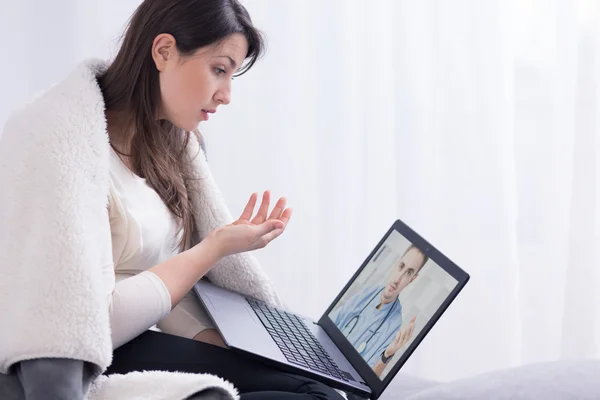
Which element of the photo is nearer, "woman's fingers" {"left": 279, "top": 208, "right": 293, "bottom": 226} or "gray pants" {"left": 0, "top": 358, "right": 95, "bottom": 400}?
"gray pants" {"left": 0, "top": 358, "right": 95, "bottom": 400}

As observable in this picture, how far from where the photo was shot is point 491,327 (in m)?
2.14

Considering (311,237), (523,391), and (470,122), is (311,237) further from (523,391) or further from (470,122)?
(523,391)

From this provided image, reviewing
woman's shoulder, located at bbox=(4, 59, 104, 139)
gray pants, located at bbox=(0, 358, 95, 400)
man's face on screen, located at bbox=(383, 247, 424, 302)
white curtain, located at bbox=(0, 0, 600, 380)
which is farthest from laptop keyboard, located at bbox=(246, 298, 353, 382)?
white curtain, located at bbox=(0, 0, 600, 380)

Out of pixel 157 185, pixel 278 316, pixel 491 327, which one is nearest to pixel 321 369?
pixel 278 316

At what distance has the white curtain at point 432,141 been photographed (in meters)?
2.02

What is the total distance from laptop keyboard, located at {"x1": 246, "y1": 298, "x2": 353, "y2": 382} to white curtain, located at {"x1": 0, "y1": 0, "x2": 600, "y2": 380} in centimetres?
93

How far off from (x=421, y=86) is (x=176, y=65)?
108cm

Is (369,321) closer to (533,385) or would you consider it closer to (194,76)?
(533,385)

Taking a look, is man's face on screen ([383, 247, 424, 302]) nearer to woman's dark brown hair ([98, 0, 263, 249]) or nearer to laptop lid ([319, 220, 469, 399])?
laptop lid ([319, 220, 469, 399])

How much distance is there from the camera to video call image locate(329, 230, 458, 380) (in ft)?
3.54

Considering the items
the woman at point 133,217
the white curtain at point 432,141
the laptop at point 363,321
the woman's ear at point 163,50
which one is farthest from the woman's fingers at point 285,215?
the white curtain at point 432,141

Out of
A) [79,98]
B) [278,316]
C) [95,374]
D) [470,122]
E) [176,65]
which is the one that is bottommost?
[95,374]

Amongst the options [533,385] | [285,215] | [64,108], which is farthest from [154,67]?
[533,385]

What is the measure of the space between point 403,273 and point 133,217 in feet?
1.42
